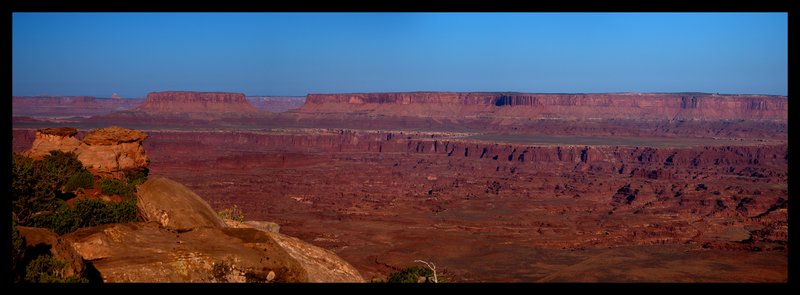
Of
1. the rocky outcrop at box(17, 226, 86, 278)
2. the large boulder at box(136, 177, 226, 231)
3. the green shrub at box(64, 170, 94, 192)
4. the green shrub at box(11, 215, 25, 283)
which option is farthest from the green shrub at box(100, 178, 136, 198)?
the green shrub at box(11, 215, 25, 283)

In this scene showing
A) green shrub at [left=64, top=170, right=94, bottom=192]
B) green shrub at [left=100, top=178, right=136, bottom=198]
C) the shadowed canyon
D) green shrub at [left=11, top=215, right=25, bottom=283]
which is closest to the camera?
green shrub at [left=11, top=215, right=25, bottom=283]

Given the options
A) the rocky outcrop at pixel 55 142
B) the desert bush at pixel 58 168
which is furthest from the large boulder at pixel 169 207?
the rocky outcrop at pixel 55 142

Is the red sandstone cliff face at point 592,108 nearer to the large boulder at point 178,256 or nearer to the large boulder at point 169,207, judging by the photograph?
the large boulder at point 169,207

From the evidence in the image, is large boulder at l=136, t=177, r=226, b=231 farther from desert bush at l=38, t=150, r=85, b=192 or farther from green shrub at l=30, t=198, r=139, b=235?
desert bush at l=38, t=150, r=85, b=192

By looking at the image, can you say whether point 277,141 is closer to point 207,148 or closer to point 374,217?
point 207,148
